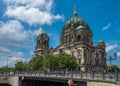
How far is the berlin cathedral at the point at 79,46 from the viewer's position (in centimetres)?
10312

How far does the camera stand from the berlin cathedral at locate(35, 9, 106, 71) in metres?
103

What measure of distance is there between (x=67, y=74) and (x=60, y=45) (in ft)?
238

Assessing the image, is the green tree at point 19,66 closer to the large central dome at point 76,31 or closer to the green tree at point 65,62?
the large central dome at point 76,31

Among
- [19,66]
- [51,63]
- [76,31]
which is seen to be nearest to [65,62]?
[51,63]

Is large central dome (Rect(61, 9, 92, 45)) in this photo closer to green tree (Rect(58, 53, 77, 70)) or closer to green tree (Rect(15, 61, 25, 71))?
green tree (Rect(58, 53, 77, 70))

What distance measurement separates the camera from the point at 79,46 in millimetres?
104000

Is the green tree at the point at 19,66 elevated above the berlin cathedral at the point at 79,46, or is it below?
below

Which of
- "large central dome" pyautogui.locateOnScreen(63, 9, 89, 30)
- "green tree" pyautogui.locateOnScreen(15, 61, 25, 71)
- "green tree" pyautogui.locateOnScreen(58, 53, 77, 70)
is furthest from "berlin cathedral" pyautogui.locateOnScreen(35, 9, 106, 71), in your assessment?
"green tree" pyautogui.locateOnScreen(58, 53, 77, 70)

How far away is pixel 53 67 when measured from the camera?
283ft

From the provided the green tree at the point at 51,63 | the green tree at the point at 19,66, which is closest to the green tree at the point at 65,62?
the green tree at the point at 51,63

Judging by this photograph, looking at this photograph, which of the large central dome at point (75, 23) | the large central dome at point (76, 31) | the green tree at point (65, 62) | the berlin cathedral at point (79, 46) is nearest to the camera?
the green tree at point (65, 62)

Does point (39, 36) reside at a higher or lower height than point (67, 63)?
higher

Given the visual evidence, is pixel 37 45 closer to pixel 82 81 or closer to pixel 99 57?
pixel 99 57

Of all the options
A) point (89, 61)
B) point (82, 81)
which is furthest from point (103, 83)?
point (89, 61)
